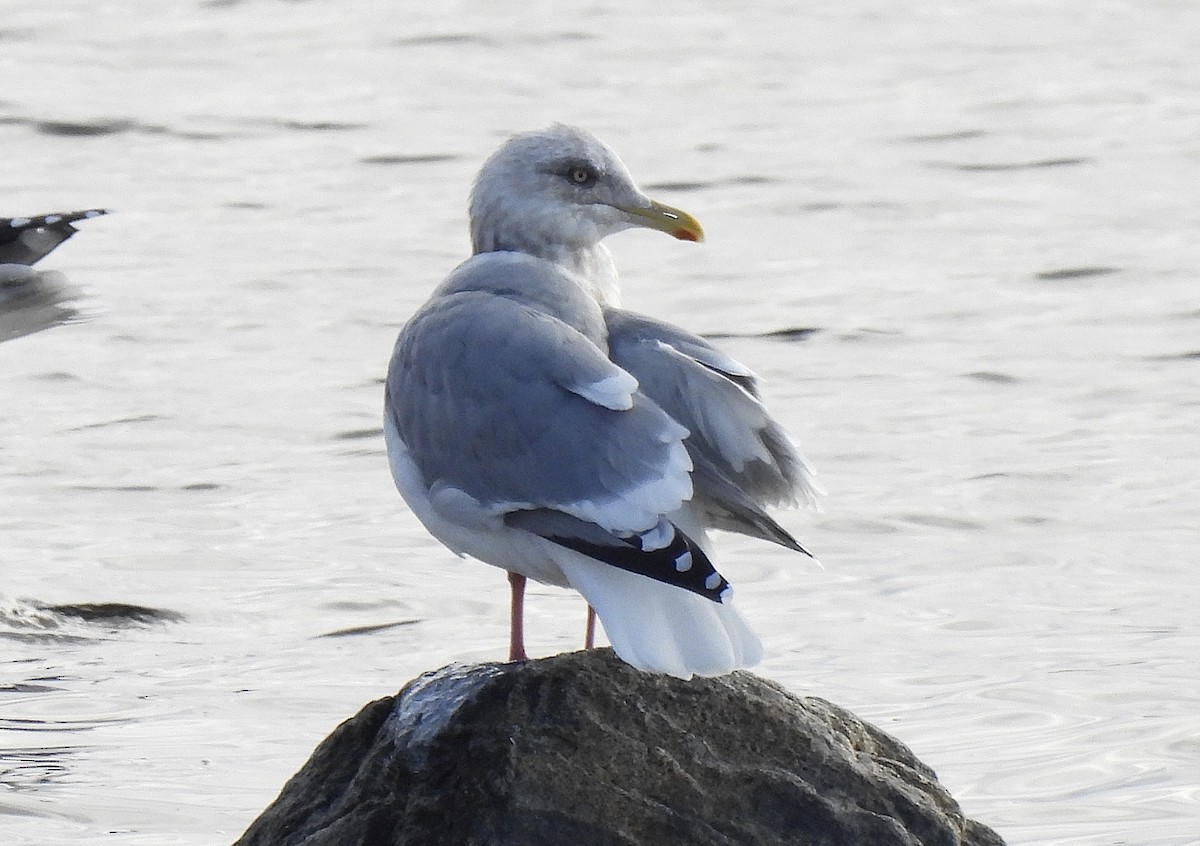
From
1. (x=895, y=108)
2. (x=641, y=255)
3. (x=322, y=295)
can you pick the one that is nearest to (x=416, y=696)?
(x=322, y=295)

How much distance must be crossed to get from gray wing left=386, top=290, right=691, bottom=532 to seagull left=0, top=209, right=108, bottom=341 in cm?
383

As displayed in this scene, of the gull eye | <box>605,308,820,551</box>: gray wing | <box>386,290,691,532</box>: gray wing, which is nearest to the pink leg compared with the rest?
<box>386,290,691,532</box>: gray wing

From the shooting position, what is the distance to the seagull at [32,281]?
343 inches

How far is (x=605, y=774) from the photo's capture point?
4578 mm

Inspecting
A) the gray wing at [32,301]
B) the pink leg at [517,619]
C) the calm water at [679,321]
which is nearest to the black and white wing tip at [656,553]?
the pink leg at [517,619]

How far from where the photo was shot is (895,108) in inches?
610

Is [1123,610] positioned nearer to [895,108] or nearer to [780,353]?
[780,353]

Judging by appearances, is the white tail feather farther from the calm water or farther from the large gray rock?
the calm water

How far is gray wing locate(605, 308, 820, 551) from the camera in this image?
4.79 meters

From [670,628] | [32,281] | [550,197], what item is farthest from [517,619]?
[32,281]

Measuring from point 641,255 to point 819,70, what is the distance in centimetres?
435

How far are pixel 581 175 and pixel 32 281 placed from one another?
3576mm

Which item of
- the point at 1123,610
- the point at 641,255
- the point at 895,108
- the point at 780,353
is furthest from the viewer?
the point at 895,108

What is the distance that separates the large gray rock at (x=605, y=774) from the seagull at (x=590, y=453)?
25cm
